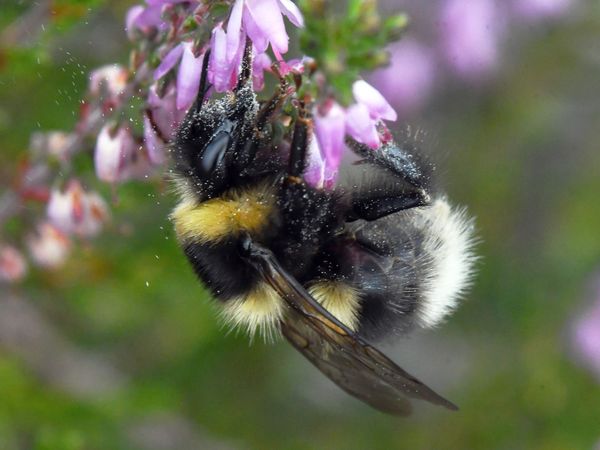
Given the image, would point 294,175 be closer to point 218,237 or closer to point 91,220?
point 218,237

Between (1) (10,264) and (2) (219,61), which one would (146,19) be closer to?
(2) (219,61)

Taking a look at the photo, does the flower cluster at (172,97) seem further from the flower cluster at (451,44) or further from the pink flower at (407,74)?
the pink flower at (407,74)

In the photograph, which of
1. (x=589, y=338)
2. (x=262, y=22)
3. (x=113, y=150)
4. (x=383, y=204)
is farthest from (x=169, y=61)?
(x=589, y=338)

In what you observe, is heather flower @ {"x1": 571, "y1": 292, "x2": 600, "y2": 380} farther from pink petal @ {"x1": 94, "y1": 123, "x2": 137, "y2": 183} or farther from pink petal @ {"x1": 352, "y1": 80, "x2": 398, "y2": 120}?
pink petal @ {"x1": 352, "y1": 80, "x2": 398, "y2": 120}

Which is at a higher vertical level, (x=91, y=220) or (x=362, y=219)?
(x=362, y=219)

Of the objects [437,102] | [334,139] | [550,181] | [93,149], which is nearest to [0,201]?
[93,149]

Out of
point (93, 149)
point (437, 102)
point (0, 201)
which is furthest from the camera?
point (437, 102)

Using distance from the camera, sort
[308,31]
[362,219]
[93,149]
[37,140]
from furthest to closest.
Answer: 1. [37,140]
2. [93,149]
3. [362,219]
4. [308,31]

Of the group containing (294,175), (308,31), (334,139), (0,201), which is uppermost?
(308,31)

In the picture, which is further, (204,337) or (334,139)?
A: (204,337)
